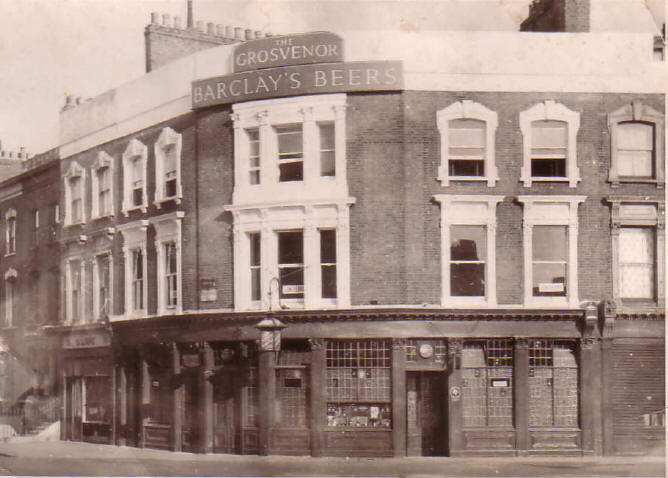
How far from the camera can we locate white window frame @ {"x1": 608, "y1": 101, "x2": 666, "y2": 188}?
2484 centimetres

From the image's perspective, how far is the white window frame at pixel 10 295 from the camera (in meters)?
33.3

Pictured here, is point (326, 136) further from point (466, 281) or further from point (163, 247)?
point (163, 247)

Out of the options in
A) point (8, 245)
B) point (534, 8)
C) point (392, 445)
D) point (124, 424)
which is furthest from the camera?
point (8, 245)

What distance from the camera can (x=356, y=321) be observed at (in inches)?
1003

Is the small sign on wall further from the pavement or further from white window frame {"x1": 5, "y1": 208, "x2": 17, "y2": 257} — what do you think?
white window frame {"x1": 5, "y1": 208, "x2": 17, "y2": 257}

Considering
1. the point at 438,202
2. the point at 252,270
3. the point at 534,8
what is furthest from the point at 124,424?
the point at 534,8

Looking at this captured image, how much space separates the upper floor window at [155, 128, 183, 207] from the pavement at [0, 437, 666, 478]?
6348 mm

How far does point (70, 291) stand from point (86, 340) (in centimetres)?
166

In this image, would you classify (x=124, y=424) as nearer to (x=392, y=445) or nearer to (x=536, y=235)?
(x=392, y=445)

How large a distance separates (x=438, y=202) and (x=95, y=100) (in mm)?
10014

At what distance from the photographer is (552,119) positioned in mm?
25297

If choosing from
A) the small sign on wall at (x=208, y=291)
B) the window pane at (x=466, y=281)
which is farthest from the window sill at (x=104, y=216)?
the window pane at (x=466, y=281)

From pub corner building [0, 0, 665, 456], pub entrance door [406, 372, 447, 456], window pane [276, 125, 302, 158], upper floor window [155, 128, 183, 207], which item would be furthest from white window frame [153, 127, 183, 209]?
pub entrance door [406, 372, 447, 456]

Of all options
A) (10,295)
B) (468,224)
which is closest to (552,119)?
(468,224)
